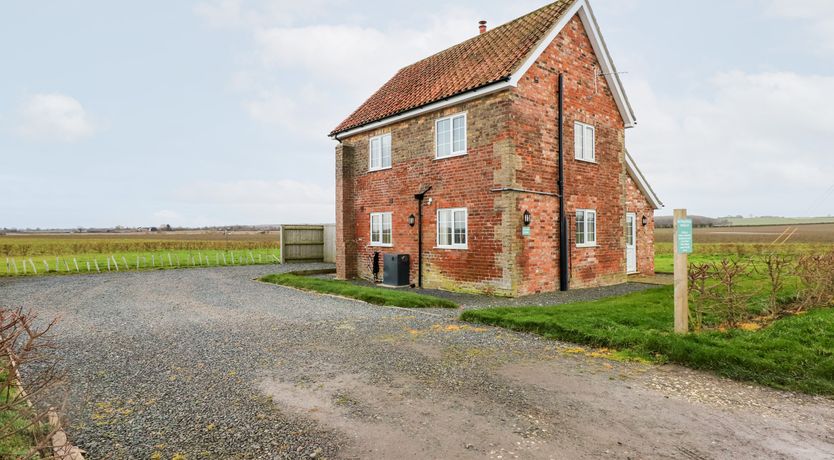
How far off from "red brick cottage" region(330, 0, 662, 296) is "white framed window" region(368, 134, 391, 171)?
6 cm

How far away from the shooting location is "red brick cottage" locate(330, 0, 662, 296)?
44.0ft

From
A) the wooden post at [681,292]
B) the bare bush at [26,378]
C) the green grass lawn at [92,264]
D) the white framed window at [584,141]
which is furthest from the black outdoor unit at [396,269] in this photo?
the green grass lawn at [92,264]

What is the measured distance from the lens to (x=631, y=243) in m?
19.0

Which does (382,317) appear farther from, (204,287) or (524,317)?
(204,287)

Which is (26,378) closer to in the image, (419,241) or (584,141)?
(419,241)

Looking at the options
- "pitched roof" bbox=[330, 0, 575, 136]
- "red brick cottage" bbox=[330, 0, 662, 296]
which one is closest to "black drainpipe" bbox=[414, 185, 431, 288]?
"red brick cottage" bbox=[330, 0, 662, 296]

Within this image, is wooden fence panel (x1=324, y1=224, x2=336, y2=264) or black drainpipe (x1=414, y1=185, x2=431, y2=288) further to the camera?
wooden fence panel (x1=324, y1=224, x2=336, y2=264)

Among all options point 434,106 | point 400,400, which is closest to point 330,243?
point 434,106

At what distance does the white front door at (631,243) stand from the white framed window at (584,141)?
14.6ft

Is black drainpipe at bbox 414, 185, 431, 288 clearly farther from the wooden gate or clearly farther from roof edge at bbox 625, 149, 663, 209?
the wooden gate

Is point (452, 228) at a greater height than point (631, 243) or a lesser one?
greater

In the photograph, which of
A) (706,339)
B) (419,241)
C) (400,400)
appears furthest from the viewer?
(419,241)

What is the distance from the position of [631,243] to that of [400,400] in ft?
54.2

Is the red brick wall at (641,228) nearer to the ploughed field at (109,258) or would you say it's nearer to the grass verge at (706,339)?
the grass verge at (706,339)
